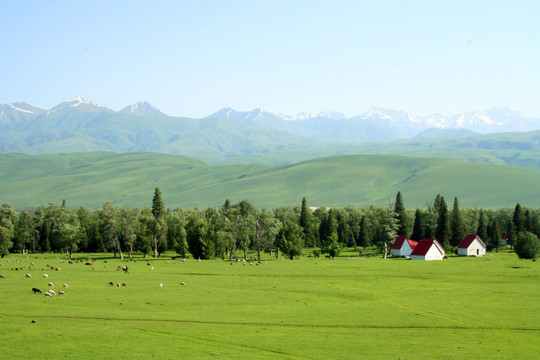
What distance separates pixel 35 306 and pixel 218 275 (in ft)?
101

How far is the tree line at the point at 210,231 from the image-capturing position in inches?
4225

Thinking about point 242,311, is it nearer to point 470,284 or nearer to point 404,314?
point 404,314

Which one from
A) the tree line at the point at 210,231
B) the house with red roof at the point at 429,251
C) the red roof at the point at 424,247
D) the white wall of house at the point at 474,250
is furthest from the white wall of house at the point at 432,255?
the white wall of house at the point at 474,250

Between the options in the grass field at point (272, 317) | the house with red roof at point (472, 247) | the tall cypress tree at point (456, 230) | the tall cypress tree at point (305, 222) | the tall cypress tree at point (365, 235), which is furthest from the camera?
the tall cypress tree at point (365, 235)

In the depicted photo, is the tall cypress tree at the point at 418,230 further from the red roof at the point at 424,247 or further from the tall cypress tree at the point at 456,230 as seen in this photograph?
the red roof at the point at 424,247

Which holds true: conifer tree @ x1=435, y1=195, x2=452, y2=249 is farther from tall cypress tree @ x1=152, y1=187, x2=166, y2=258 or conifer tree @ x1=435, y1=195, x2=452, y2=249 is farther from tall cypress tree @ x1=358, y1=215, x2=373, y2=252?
tall cypress tree @ x1=152, y1=187, x2=166, y2=258

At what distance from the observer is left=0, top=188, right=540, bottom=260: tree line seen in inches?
4225

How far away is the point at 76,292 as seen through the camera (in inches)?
2100

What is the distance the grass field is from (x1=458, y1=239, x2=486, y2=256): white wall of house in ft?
154

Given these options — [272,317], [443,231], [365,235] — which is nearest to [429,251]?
[443,231]

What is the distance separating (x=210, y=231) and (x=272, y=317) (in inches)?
2513

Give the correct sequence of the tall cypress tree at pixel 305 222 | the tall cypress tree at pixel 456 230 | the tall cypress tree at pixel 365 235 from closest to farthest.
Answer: the tall cypress tree at pixel 456 230 → the tall cypress tree at pixel 305 222 → the tall cypress tree at pixel 365 235

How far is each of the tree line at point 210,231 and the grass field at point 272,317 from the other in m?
36.9

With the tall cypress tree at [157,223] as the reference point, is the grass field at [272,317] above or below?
below
